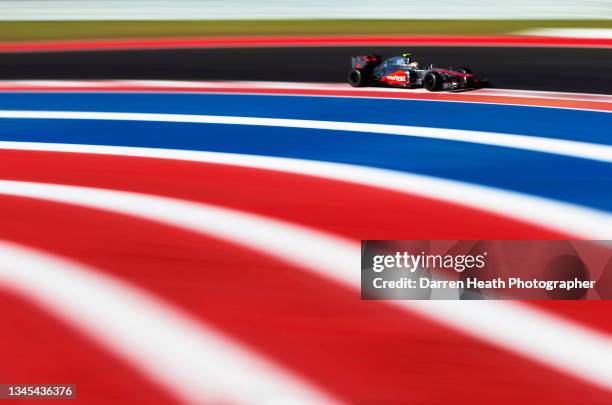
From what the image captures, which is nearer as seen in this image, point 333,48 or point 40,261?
point 40,261

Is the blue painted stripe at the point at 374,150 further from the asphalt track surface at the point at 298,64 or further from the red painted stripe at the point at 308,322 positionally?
the asphalt track surface at the point at 298,64

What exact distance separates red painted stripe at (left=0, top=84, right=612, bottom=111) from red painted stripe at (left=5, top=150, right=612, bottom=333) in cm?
544

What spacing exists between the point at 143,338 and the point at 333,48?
50.0 feet

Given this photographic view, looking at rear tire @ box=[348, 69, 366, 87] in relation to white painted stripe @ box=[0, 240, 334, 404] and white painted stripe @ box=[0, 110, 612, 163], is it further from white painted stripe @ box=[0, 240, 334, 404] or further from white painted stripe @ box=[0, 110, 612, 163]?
white painted stripe @ box=[0, 240, 334, 404]

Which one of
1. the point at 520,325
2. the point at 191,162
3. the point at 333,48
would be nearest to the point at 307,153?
the point at 191,162

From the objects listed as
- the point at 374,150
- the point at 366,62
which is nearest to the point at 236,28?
the point at 366,62

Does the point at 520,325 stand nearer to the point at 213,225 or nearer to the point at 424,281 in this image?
the point at 424,281

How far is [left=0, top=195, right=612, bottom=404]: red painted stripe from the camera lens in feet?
10.7

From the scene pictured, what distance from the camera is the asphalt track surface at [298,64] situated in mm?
13203

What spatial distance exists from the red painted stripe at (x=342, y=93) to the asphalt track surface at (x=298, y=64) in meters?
1.27

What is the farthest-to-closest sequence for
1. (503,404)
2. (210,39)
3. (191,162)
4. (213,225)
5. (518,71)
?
(210,39) < (518,71) < (191,162) < (213,225) < (503,404)

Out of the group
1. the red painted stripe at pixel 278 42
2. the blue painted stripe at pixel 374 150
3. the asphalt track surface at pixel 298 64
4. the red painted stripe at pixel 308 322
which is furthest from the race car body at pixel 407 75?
the red painted stripe at pixel 308 322

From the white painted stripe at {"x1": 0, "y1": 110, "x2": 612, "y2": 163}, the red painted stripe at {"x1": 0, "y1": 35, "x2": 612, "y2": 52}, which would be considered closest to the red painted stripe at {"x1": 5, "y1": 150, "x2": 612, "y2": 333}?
the white painted stripe at {"x1": 0, "y1": 110, "x2": 612, "y2": 163}

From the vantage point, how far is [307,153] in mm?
7566
